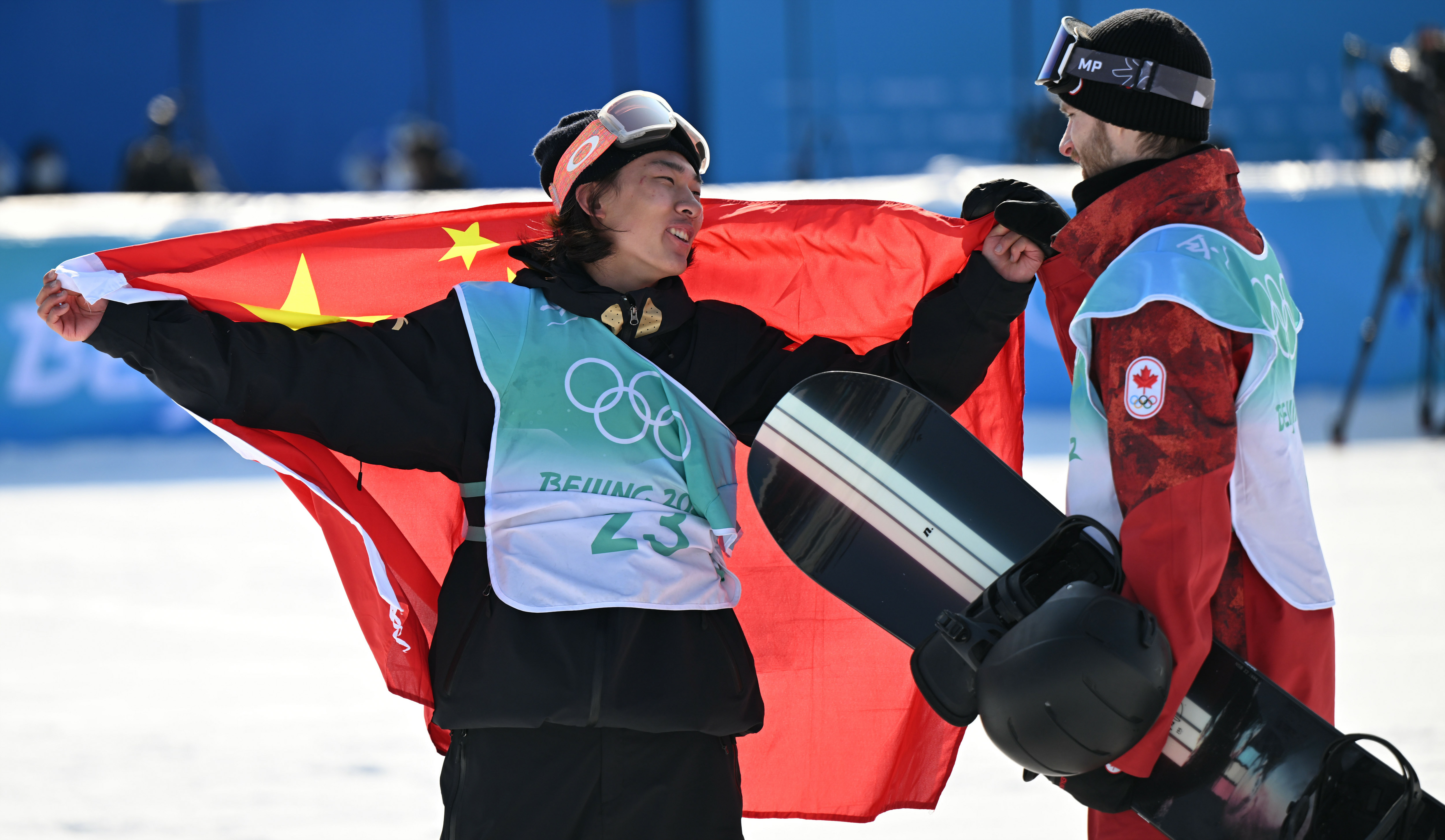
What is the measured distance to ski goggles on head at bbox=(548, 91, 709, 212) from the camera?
2.21 meters


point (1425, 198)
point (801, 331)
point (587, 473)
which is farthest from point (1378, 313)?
point (587, 473)

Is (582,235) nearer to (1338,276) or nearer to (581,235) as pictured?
(581,235)

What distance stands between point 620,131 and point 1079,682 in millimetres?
1104

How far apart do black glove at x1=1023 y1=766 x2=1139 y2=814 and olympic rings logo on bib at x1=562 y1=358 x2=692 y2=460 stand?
0.70 metres

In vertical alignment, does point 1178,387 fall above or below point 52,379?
above

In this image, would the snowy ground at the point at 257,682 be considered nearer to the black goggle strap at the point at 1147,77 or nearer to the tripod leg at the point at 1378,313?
the tripod leg at the point at 1378,313

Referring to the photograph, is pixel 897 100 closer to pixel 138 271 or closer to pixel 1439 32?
pixel 1439 32

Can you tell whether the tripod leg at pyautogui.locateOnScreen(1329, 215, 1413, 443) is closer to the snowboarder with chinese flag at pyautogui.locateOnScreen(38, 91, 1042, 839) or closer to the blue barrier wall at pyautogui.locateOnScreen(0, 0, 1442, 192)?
the snowboarder with chinese flag at pyautogui.locateOnScreen(38, 91, 1042, 839)

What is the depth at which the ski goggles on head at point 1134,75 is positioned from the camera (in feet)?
6.22

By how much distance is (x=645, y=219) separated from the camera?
2215 millimetres

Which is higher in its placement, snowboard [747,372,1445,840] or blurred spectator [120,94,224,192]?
snowboard [747,372,1445,840]

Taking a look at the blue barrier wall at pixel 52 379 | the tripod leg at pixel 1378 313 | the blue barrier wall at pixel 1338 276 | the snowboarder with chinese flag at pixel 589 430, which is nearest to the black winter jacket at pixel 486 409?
the snowboarder with chinese flag at pixel 589 430

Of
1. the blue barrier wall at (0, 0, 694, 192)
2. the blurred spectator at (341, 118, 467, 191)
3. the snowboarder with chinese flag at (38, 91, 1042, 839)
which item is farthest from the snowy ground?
the blue barrier wall at (0, 0, 694, 192)

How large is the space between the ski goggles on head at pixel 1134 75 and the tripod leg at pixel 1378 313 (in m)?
6.99
